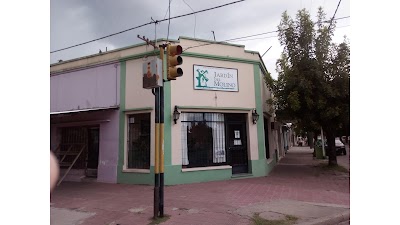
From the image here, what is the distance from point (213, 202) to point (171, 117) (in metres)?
4.13

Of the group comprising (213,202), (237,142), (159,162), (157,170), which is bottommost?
(213,202)

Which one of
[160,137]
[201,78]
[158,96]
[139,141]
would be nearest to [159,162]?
[160,137]

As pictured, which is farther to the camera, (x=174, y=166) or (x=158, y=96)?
(x=174, y=166)

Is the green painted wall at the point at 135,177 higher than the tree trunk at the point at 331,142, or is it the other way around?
the tree trunk at the point at 331,142

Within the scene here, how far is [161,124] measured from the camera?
6.23 metres

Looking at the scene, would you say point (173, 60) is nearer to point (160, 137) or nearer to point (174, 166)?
point (160, 137)

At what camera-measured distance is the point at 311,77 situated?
12.1 meters

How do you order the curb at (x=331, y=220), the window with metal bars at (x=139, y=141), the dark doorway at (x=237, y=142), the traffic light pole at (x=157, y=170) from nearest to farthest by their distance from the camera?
the curb at (x=331, y=220)
the traffic light pole at (x=157, y=170)
the window with metal bars at (x=139, y=141)
the dark doorway at (x=237, y=142)

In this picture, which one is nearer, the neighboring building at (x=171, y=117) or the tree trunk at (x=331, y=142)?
the neighboring building at (x=171, y=117)

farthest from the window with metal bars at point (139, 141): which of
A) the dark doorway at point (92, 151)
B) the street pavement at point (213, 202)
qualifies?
the dark doorway at point (92, 151)

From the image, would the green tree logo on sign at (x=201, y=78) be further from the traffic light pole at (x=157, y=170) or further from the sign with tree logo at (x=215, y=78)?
the traffic light pole at (x=157, y=170)

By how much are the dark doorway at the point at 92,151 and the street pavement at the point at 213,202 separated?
1029mm

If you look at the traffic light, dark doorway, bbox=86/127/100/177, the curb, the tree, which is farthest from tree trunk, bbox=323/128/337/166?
dark doorway, bbox=86/127/100/177

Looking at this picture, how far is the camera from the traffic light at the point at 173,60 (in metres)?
6.08
